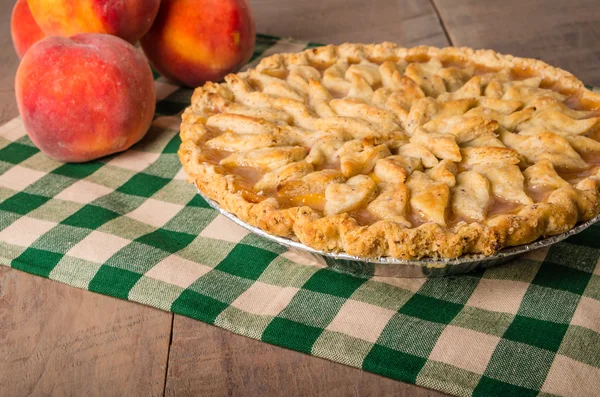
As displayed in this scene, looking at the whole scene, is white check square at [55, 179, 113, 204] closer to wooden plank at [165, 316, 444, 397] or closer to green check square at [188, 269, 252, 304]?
green check square at [188, 269, 252, 304]

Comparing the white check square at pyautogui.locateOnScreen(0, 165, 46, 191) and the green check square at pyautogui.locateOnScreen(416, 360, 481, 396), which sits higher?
the white check square at pyautogui.locateOnScreen(0, 165, 46, 191)

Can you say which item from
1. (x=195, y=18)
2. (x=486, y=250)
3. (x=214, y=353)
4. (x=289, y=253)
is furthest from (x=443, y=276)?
(x=195, y=18)

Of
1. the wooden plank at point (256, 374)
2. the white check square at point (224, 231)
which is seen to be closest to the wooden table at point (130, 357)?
the wooden plank at point (256, 374)

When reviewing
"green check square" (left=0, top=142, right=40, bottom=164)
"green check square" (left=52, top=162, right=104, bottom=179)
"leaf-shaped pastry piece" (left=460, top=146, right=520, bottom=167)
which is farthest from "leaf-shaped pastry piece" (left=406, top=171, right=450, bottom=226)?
"green check square" (left=0, top=142, right=40, bottom=164)

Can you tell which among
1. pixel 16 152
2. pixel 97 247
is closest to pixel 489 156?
pixel 97 247

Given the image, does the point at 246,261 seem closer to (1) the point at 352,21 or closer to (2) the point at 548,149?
(2) the point at 548,149

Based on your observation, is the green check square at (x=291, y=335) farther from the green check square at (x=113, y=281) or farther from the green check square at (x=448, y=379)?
the green check square at (x=113, y=281)

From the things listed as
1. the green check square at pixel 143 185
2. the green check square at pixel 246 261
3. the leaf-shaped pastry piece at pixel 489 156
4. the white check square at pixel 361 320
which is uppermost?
the leaf-shaped pastry piece at pixel 489 156
